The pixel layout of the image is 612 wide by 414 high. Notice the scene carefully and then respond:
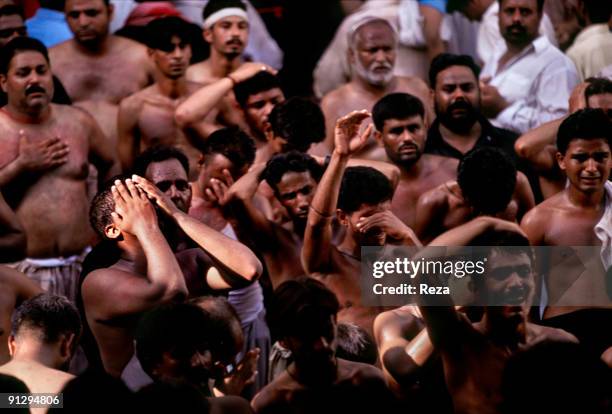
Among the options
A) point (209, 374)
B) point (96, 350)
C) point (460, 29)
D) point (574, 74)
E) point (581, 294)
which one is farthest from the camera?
point (460, 29)

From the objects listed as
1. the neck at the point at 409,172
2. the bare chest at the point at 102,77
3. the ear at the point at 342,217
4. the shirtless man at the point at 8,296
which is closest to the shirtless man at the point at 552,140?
the neck at the point at 409,172

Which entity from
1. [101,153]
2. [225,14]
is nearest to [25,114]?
[101,153]

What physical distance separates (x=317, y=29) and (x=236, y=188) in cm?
197

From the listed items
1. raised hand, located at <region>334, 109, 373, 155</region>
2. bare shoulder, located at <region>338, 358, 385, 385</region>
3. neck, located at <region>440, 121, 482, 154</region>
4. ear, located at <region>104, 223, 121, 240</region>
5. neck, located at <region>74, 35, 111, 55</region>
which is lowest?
bare shoulder, located at <region>338, 358, 385, 385</region>

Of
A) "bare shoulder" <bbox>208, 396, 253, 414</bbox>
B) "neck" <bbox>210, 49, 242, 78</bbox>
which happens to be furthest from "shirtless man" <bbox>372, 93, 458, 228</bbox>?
"bare shoulder" <bbox>208, 396, 253, 414</bbox>

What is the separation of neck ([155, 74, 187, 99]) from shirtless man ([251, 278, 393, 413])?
88.6 inches

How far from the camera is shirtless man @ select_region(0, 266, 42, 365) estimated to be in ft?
18.0

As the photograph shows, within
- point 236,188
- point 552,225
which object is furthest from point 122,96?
point 552,225

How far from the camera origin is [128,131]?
7.04 metres

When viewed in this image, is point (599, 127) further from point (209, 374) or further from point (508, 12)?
point (209, 374)

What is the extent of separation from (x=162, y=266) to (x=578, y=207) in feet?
5.59

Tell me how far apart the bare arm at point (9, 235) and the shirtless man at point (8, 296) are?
567mm

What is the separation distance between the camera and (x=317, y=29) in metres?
7.88

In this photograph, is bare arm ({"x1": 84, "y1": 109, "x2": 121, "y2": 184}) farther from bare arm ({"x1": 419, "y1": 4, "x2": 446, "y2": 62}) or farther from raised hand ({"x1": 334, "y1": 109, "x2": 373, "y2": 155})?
bare arm ({"x1": 419, "y1": 4, "x2": 446, "y2": 62})
